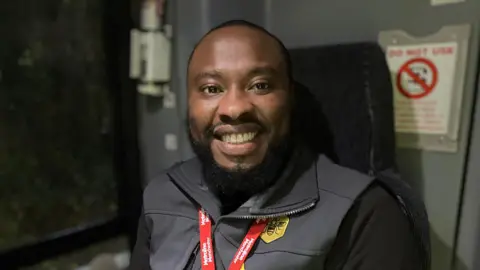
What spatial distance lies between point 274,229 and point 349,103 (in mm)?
352

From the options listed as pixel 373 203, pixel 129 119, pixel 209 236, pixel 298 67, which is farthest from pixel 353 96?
pixel 129 119

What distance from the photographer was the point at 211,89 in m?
1.06

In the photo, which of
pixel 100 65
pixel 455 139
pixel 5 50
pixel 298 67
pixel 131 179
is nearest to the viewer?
pixel 455 139

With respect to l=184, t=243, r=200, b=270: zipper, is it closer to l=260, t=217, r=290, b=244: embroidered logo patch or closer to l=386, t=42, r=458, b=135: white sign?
l=260, t=217, r=290, b=244: embroidered logo patch

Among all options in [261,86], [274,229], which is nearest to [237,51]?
[261,86]

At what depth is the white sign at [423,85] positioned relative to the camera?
1.17m

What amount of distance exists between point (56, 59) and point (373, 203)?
3.48ft

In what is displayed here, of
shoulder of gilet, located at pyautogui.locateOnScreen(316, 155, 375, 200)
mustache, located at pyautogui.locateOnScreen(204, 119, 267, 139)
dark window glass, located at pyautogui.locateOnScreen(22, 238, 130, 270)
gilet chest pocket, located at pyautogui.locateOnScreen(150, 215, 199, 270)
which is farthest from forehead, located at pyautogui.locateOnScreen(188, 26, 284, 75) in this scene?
dark window glass, located at pyautogui.locateOnScreen(22, 238, 130, 270)

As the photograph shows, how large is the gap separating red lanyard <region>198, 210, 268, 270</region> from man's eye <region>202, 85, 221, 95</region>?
10.3 inches

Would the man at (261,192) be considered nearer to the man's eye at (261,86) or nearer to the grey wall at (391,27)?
the man's eye at (261,86)

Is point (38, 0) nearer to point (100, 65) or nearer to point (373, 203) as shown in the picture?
point (100, 65)

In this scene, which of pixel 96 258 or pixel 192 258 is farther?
pixel 96 258

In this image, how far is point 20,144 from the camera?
1.50 meters

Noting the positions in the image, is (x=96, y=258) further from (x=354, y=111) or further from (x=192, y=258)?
(x=354, y=111)
